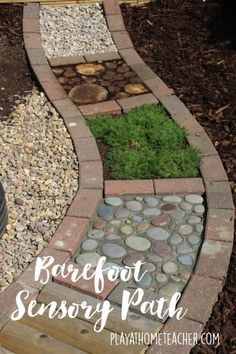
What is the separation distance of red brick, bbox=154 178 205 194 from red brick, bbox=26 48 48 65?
7.05 ft

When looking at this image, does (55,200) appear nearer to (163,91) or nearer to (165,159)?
(165,159)

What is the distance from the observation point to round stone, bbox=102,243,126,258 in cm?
392

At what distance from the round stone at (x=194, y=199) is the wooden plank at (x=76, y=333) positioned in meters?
1.32

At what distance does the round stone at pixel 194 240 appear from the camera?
4000 mm

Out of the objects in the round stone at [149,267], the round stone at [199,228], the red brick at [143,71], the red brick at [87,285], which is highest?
the red brick at [87,285]

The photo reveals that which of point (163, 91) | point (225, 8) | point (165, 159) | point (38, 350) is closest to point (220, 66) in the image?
point (163, 91)

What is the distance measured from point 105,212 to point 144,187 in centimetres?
37

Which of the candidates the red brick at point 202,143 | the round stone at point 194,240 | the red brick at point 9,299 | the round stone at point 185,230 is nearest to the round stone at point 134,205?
the round stone at point 185,230

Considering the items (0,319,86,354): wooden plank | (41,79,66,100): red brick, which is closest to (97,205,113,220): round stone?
(0,319,86,354): wooden plank

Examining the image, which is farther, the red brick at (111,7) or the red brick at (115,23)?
the red brick at (111,7)

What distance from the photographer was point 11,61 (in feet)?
20.0

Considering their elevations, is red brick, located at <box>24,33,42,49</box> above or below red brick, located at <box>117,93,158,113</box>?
above

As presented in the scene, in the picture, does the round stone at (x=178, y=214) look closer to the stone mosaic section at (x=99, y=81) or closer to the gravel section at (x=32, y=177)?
the gravel section at (x=32, y=177)

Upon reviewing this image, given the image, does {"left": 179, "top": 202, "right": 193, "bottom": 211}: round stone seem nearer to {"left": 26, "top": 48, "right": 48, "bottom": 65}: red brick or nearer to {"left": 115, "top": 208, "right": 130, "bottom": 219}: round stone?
{"left": 115, "top": 208, "right": 130, "bottom": 219}: round stone
